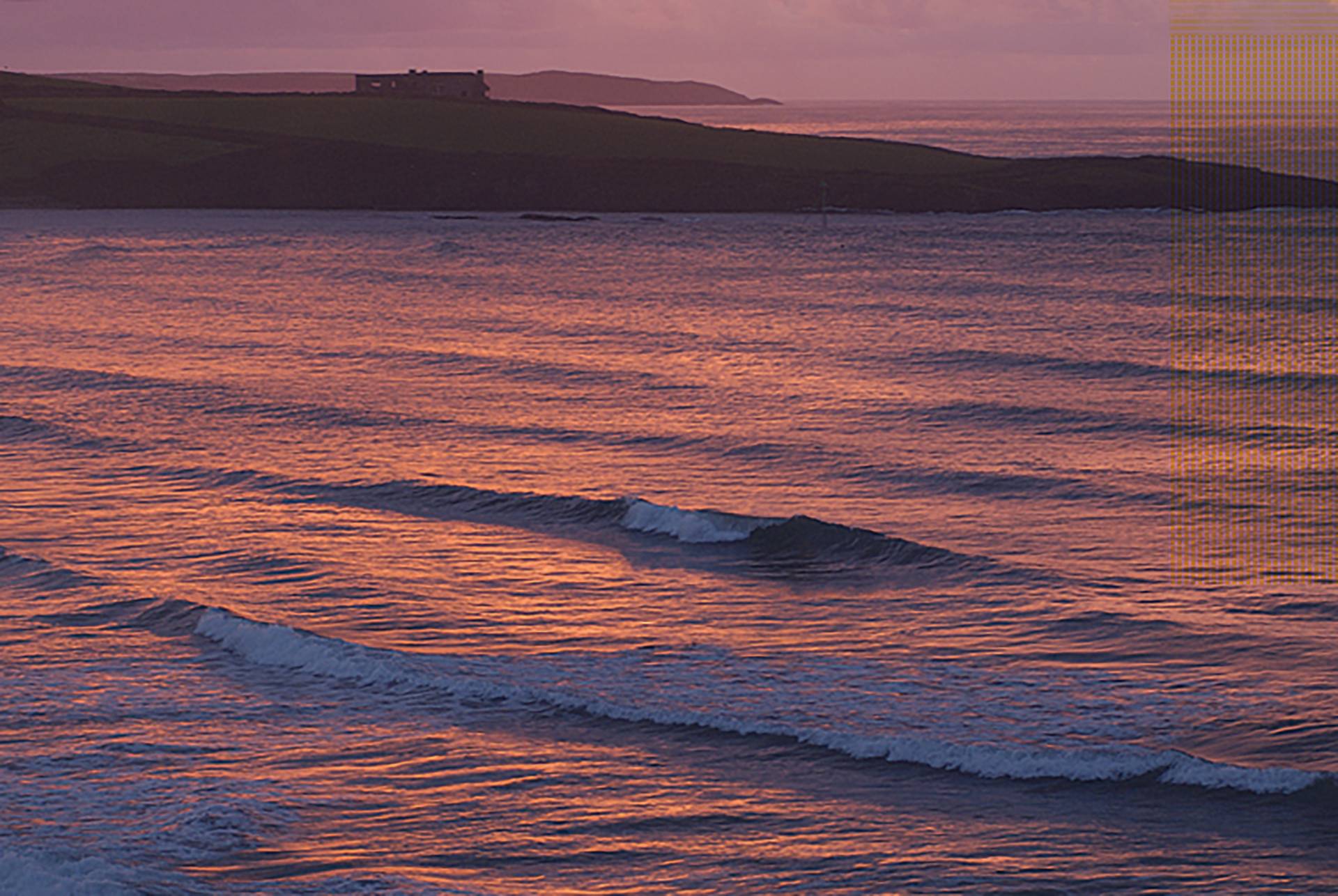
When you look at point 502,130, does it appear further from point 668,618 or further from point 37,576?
point 668,618

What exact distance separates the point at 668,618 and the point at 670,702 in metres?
2.96

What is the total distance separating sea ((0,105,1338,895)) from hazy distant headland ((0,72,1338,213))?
6191cm

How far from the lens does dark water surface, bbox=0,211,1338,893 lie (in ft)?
38.3

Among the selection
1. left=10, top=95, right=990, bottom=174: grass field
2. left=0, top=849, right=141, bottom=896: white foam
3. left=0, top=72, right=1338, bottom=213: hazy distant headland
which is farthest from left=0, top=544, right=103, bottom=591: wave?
left=10, top=95, right=990, bottom=174: grass field

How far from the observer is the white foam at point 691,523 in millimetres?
21250

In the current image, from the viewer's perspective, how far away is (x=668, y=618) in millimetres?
17516

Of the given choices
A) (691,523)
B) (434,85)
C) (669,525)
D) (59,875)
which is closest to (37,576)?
(669,525)

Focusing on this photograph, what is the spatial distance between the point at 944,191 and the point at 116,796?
306 feet

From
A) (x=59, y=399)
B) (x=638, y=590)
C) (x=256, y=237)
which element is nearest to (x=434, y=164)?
(x=256, y=237)

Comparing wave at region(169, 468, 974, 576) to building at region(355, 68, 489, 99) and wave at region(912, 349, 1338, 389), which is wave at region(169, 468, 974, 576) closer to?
wave at region(912, 349, 1338, 389)

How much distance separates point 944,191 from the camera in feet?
332

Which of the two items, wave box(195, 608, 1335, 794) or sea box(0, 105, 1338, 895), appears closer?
sea box(0, 105, 1338, 895)

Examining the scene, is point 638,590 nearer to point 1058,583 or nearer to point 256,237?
point 1058,583

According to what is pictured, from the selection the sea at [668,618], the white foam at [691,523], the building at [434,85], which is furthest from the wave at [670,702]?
the building at [434,85]
